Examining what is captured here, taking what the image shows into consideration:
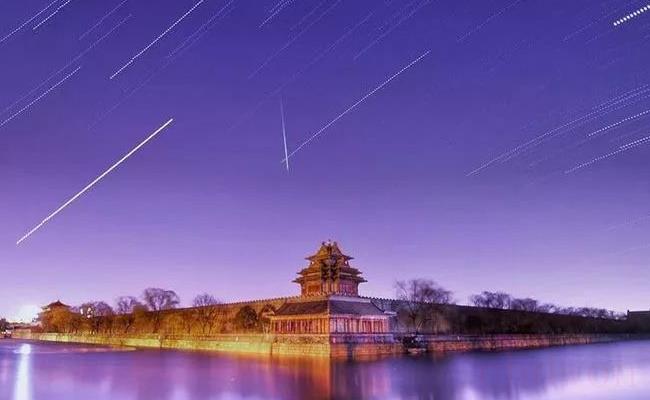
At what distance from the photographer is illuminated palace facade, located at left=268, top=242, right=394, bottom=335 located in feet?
164

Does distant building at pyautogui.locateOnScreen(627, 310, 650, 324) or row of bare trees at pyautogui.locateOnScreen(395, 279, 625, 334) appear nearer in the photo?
row of bare trees at pyautogui.locateOnScreen(395, 279, 625, 334)

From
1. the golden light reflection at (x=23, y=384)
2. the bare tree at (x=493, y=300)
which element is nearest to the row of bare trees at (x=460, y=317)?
the bare tree at (x=493, y=300)

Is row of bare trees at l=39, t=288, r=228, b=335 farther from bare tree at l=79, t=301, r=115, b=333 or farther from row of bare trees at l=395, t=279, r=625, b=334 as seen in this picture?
row of bare trees at l=395, t=279, r=625, b=334

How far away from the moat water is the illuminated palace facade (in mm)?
13039

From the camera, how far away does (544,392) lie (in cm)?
2341

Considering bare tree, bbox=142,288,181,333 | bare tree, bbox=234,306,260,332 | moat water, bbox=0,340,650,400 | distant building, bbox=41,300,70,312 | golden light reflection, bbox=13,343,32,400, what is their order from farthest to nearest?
distant building, bbox=41,300,70,312 → bare tree, bbox=142,288,181,333 → bare tree, bbox=234,306,260,332 → moat water, bbox=0,340,650,400 → golden light reflection, bbox=13,343,32,400

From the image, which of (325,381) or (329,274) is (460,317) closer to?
(329,274)

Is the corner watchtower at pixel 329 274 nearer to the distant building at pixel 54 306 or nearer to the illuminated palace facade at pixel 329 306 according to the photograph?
the illuminated palace facade at pixel 329 306

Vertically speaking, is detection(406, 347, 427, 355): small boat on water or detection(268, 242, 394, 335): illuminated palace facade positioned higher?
detection(268, 242, 394, 335): illuminated palace facade

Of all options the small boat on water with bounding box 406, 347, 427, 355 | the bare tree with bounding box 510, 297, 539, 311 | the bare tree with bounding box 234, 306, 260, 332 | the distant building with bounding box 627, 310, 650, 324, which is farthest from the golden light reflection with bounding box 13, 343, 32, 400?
the distant building with bounding box 627, 310, 650, 324

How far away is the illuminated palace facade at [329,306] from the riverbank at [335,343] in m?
1.63

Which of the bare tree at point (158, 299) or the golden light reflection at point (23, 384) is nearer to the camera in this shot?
the golden light reflection at point (23, 384)

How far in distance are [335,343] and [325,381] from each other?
770 inches

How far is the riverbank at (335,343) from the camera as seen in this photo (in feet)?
149
